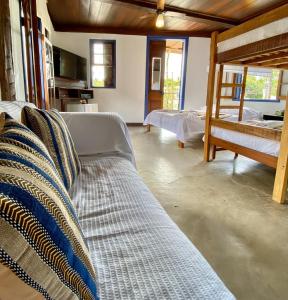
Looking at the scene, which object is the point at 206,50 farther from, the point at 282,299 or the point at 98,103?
the point at 282,299

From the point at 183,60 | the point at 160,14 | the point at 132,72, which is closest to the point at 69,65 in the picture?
the point at 132,72

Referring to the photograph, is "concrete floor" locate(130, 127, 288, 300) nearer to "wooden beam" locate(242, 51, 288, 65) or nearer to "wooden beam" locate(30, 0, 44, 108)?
"wooden beam" locate(242, 51, 288, 65)

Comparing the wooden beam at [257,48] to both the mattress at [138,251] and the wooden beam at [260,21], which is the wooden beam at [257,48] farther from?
Result: the mattress at [138,251]

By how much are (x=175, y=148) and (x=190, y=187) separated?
1.65 meters

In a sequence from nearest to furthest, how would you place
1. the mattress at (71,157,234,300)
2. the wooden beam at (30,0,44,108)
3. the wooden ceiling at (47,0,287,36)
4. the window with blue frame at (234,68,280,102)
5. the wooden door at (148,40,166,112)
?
1. the mattress at (71,157,234,300)
2. the wooden beam at (30,0,44,108)
3. the wooden ceiling at (47,0,287,36)
4. the wooden door at (148,40,166,112)
5. the window with blue frame at (234,68,280,102)

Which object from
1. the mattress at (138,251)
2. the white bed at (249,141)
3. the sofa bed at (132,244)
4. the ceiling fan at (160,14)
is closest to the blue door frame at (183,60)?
the ceiling fan at (160,14)

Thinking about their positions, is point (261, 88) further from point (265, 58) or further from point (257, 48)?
point (257, 48)

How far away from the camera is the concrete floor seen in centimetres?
121

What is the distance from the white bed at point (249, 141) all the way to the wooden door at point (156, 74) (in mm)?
3541

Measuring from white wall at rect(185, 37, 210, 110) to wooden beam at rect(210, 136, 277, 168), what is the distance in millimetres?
3536

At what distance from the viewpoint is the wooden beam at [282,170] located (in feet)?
6.37

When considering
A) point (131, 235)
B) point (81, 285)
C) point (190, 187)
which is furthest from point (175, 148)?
point (81, 285)

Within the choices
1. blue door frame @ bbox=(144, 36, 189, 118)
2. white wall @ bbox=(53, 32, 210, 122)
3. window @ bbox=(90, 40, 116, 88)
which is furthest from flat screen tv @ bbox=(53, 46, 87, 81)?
blue door frame @ bbox=(144, 36, 189, 118)

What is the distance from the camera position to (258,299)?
1.06 metres
